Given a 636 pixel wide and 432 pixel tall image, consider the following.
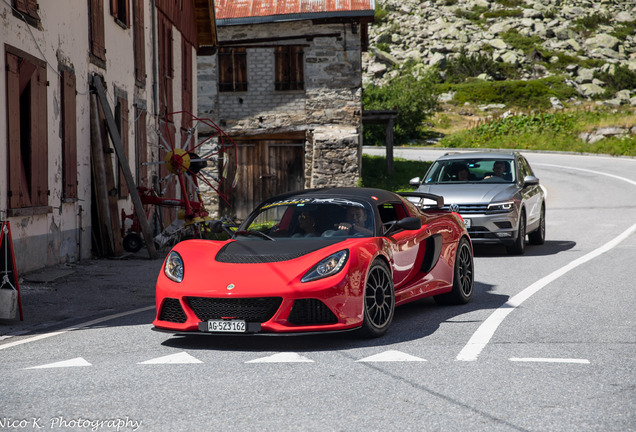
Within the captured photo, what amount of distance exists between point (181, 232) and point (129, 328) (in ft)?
27.9

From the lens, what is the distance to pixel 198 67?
96.7 feet

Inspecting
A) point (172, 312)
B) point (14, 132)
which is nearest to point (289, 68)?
point (14, 132)

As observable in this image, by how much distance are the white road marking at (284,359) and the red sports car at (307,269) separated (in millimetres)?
180

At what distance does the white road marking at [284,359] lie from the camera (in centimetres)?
616

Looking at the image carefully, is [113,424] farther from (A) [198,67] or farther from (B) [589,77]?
(B) [589,77]

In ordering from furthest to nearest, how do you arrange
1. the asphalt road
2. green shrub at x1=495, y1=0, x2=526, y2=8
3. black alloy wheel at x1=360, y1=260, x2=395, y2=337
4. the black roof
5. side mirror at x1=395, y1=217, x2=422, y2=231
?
green shrub at x1=495, y1=0, x2=526, y2=8 < the black roof < side mirror at x1=395, y1=217, x2=422, y2=231 < black alloy wheel at x1=360, y1=260, x2=395, y2=337 < the asphalt road

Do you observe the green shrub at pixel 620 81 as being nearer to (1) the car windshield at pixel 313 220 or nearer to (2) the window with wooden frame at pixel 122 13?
(2) the window with wooden frame at pixel 122 13

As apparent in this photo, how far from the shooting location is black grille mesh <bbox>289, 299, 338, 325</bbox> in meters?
6.52

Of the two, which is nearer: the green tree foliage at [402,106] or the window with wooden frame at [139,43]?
the window with wooden frame at [139,43]

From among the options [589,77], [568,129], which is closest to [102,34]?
[568,129]

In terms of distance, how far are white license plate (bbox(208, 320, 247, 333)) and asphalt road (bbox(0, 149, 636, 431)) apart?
18cm

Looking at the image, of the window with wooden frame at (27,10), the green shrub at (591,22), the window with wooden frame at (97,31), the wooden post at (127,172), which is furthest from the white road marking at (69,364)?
the green shrub at (591,22)

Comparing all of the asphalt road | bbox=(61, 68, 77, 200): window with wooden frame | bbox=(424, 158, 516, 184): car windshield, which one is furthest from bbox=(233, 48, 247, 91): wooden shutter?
the asphalt road

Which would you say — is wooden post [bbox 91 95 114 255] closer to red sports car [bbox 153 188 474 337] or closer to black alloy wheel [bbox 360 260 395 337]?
red sports car [bbox 153 188 474 337]
